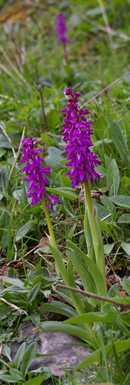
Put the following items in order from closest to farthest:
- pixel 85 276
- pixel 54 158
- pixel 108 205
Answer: pixel 85 276
pixel 108 205
pixel 54 158

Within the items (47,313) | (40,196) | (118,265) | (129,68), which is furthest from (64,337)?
(129,68)

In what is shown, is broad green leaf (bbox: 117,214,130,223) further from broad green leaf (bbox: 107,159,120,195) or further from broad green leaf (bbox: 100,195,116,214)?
broad green leaf (bbox: 107,159,120,195)

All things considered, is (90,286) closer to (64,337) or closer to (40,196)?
(64,337)

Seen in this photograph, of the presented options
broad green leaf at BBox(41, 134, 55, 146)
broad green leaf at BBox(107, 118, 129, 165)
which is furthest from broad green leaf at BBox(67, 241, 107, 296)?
broad green leaf at BBox(41, 134, 55, 146)

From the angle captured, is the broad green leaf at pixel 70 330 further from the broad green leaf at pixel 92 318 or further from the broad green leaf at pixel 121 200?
the broad green leaf at pixel 121 200

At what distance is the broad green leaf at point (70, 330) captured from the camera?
65.4 inches

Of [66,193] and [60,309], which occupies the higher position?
[66,193]

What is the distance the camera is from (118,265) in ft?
7.02

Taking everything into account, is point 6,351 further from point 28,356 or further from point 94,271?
point 94,271

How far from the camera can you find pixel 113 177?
7.89ft

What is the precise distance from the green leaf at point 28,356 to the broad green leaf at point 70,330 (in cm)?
12

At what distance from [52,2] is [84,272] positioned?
6.02 m

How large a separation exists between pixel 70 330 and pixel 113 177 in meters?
0.99

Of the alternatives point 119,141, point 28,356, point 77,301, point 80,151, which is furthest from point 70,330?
point 119,141
